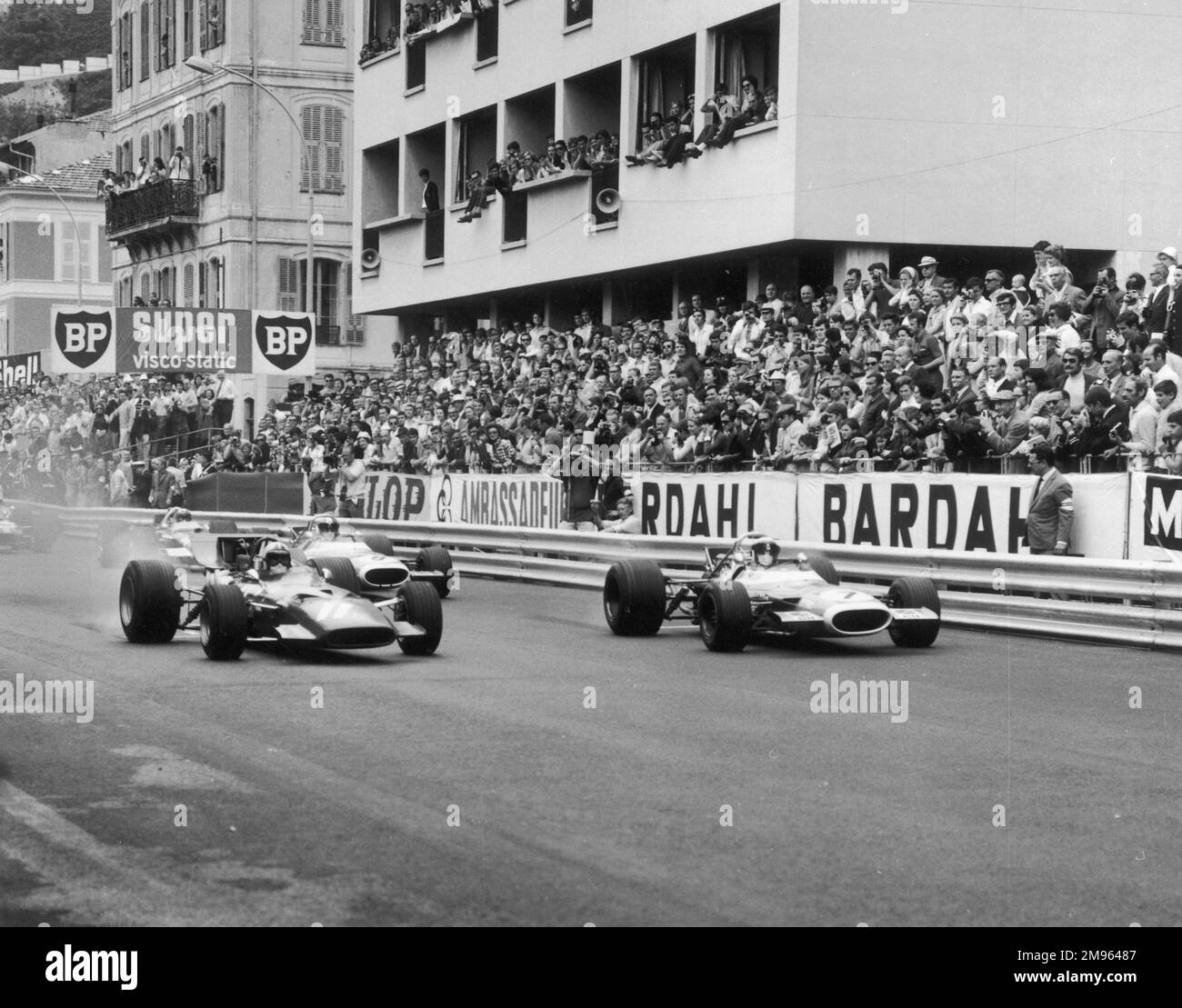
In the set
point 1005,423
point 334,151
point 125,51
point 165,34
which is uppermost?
point 125,51

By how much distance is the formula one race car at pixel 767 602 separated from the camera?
1434 cm

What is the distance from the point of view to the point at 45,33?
321 ft

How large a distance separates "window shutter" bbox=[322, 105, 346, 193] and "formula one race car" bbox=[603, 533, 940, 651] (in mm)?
39450

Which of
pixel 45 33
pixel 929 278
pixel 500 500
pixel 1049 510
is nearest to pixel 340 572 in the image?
pixel 1049 510

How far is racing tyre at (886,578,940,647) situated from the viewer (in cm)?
1490

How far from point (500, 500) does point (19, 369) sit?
37995 millimetres

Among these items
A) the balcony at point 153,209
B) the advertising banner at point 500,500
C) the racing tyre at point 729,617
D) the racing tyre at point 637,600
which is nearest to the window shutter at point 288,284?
the balcony at point 153,209

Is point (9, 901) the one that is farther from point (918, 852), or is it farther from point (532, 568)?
point (532, 568)

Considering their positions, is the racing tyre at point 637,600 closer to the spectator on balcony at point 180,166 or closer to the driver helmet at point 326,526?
the driver helmet at point 326,526

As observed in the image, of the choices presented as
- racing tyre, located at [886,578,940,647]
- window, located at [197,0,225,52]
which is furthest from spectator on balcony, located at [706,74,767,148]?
window, located at [197,0,225,52]

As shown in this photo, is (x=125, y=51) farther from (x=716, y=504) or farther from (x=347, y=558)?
(x=347, y=558)

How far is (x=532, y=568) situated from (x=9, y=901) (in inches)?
670

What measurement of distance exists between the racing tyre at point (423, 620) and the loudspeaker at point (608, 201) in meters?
20.0

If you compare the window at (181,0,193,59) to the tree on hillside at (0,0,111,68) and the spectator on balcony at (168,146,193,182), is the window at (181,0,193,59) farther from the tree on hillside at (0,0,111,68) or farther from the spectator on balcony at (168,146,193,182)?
the tree on hillside at (0,0,111,68)
